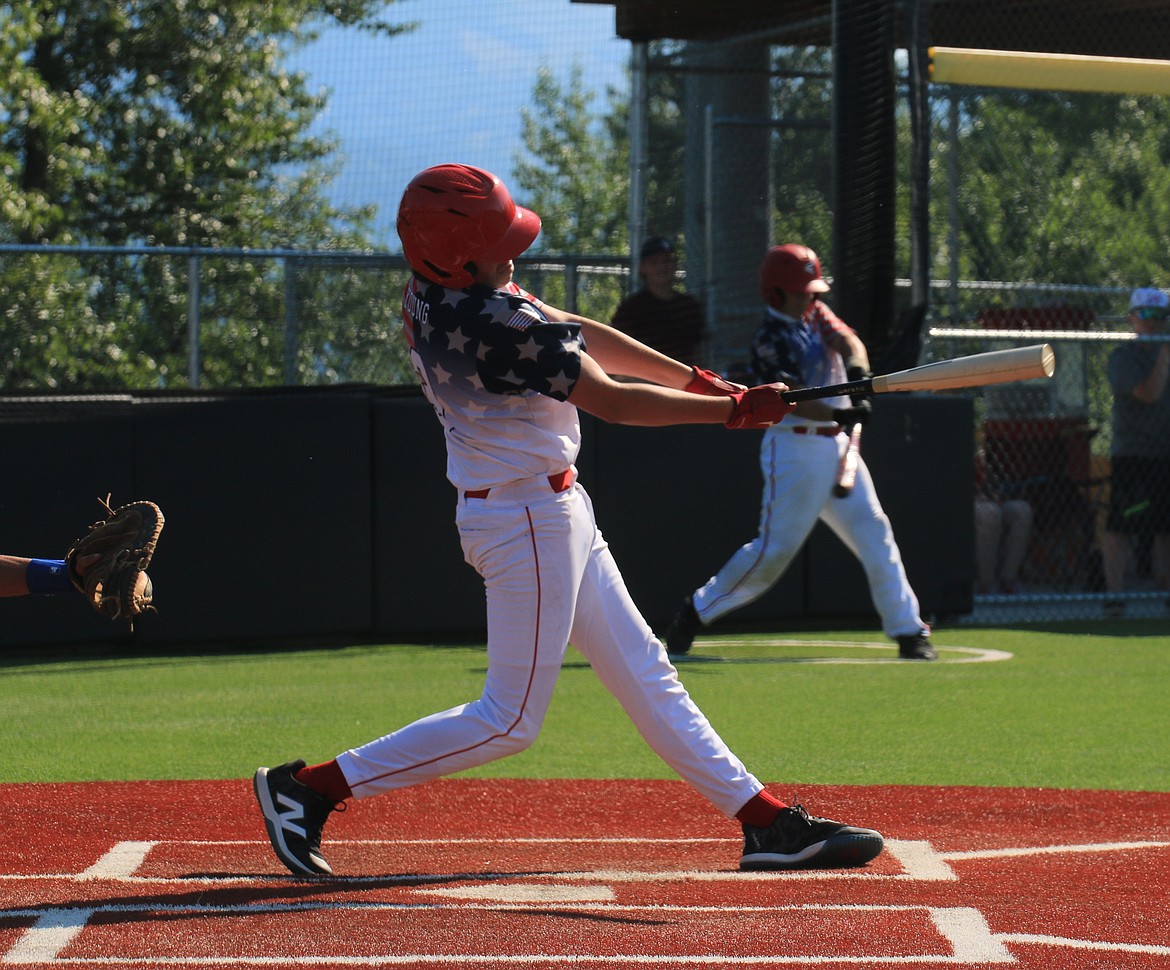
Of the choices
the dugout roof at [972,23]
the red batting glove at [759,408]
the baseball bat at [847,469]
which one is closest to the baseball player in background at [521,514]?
the red batting glove at [759,408]

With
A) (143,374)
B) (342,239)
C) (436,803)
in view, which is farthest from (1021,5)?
(436,803)

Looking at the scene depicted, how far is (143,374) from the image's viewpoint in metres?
10.9

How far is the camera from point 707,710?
7.30 metres

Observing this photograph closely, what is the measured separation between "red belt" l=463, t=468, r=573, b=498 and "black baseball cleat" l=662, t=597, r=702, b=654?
481 cm

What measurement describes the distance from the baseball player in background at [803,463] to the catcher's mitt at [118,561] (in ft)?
15.4

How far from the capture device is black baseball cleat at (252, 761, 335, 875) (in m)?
4.10

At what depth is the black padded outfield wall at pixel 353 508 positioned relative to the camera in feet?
31.5

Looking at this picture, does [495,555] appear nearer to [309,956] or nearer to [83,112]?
[309,956]

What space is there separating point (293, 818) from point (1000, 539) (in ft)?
28.1

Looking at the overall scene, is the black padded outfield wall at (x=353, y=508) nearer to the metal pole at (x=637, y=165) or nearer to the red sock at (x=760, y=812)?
the metal pole at (x=637, y=165)

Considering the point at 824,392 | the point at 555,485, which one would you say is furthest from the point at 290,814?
the point at 824,392

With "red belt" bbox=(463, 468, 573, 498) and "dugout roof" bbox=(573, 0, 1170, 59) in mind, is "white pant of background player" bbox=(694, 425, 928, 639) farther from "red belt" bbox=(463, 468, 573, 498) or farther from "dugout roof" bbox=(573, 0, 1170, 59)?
"red belt" bbox=(463, 468, 573, 498)

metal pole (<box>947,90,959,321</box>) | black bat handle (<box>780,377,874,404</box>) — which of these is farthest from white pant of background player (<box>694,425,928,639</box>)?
black bat handle (<box>780,377,874,404</box>)

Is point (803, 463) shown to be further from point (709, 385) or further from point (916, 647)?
point (709, 385)
